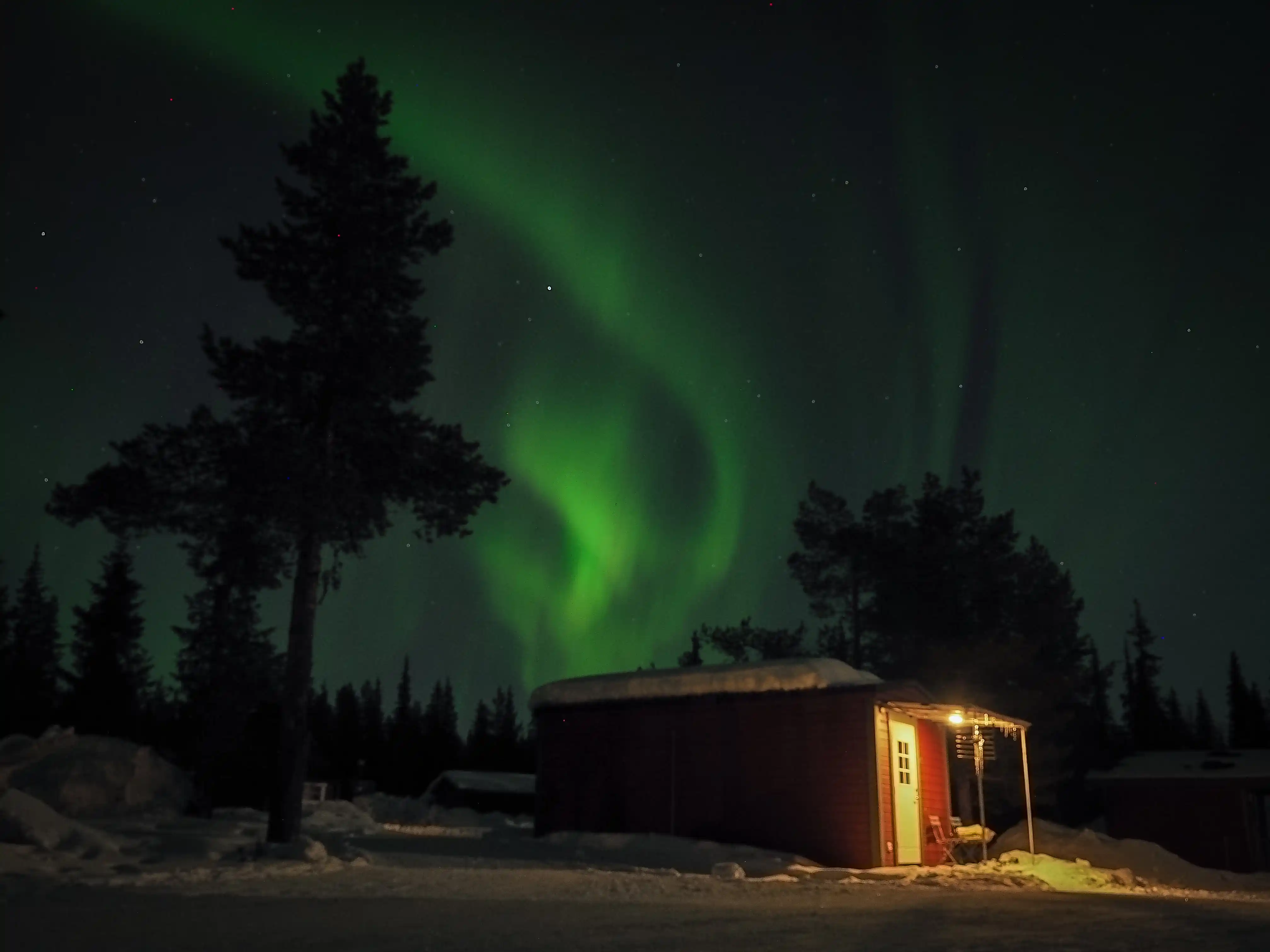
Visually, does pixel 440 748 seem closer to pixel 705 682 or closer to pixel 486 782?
pixel 486 782

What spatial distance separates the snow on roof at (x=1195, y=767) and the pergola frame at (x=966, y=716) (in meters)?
14.2

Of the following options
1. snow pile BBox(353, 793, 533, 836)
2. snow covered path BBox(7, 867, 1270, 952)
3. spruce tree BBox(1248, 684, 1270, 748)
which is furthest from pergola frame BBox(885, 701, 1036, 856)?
spruce tree BBox(1248, 684, 1270, 748)

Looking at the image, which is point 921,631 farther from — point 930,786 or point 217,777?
point 217,777

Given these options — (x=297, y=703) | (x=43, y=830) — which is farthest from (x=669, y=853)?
(x=43, y=830)

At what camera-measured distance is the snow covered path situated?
8.12 metres

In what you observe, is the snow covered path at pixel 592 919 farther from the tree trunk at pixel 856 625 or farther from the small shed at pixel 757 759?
the tree trunk at pixel 856 625

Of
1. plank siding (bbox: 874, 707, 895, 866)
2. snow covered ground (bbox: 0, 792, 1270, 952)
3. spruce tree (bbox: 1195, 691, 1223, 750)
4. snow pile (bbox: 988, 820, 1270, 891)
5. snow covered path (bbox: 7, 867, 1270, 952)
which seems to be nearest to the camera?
snow covered path (bbox: 7, 867, 1270, 952)

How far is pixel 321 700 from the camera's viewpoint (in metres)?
73.3

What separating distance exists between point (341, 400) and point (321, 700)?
58.7 meters

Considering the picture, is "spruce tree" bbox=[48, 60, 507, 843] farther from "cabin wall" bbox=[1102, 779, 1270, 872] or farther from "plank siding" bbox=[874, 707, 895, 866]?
"cabin wall" bbox=[1102, 779, 1270, 872]

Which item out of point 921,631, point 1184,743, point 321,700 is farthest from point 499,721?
point 921,631

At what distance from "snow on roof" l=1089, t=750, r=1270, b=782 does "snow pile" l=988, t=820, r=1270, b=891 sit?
4.20m

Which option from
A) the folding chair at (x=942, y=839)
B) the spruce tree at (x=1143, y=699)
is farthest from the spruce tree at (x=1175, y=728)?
the folding chair at (x=942, y=839)

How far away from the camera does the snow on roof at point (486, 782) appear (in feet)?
176
